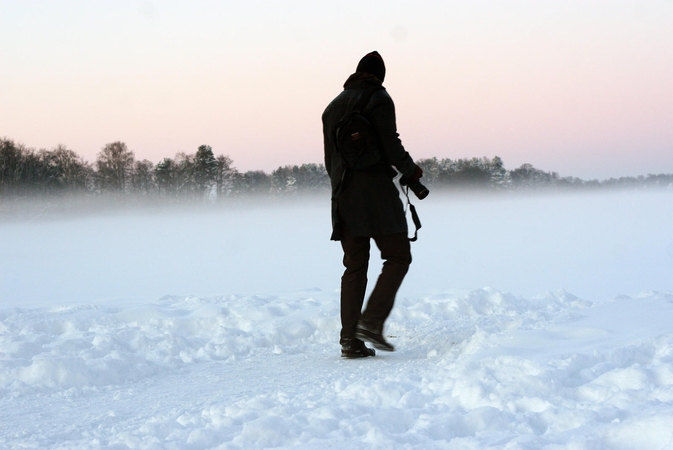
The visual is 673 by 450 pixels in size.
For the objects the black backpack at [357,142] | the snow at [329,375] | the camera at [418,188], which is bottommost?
the snow at [329,375]

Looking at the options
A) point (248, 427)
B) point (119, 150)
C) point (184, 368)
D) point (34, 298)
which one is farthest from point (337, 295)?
point (119, 150)

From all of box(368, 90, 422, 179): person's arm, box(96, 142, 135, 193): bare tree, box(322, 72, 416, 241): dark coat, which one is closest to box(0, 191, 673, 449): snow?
box(322, 72, 416, 241): dark coat

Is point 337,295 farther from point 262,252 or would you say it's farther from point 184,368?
point 262,252

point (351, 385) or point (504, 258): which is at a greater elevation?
point (351, 385)

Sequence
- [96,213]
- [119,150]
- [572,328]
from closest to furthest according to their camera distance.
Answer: [572,328] < [96,213] < [119,150]

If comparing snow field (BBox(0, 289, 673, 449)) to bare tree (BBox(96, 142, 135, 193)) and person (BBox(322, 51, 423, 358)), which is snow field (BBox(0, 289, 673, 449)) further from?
bare tree (BBox(96, 142, 135, 193))

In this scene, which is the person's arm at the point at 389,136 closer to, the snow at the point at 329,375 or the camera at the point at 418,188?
the camera at the point at 418,188

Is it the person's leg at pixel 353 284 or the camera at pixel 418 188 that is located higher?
the camera at pixel 418 188

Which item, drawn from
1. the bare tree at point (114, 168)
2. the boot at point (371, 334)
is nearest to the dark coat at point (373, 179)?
the boot at point (371, 334)

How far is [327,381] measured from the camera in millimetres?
3283

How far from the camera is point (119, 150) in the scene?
208ft

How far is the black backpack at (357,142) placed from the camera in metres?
3.81

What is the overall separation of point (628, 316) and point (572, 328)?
55 centimetres

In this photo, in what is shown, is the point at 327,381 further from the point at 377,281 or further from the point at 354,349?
the point at 377,281
